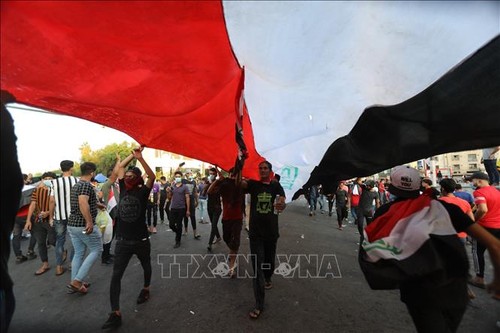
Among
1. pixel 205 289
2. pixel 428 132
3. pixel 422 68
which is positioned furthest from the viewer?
pixel 205 289

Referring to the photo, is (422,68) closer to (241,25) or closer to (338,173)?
(241,25)

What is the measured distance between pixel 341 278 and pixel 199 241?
3.99 m

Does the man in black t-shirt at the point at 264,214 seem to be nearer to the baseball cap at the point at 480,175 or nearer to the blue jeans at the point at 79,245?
the blue jeans at the point at 79,245

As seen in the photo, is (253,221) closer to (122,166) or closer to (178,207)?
(122,166)

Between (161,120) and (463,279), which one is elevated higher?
(161,120)

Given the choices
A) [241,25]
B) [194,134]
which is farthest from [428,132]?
[194,134]

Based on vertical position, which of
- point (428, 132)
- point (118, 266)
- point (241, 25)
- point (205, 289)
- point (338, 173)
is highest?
point (241, 25)

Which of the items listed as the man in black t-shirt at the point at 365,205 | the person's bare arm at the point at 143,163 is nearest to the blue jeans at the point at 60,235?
the person's bare arm at the point at 143,163

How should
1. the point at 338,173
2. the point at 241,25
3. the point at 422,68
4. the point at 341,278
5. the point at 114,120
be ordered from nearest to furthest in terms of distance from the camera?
the point at 241,25 < the point at 422,68 < the point at 114,120 < the point at 338,173 < the point at 341,278

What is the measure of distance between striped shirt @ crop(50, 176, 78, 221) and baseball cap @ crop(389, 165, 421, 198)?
198 inches

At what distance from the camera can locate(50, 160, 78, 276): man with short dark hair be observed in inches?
190

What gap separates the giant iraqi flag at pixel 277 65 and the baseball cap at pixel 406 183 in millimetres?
496

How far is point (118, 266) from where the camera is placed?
3471mm

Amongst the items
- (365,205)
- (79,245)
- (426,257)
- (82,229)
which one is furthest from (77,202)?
(365,205)
